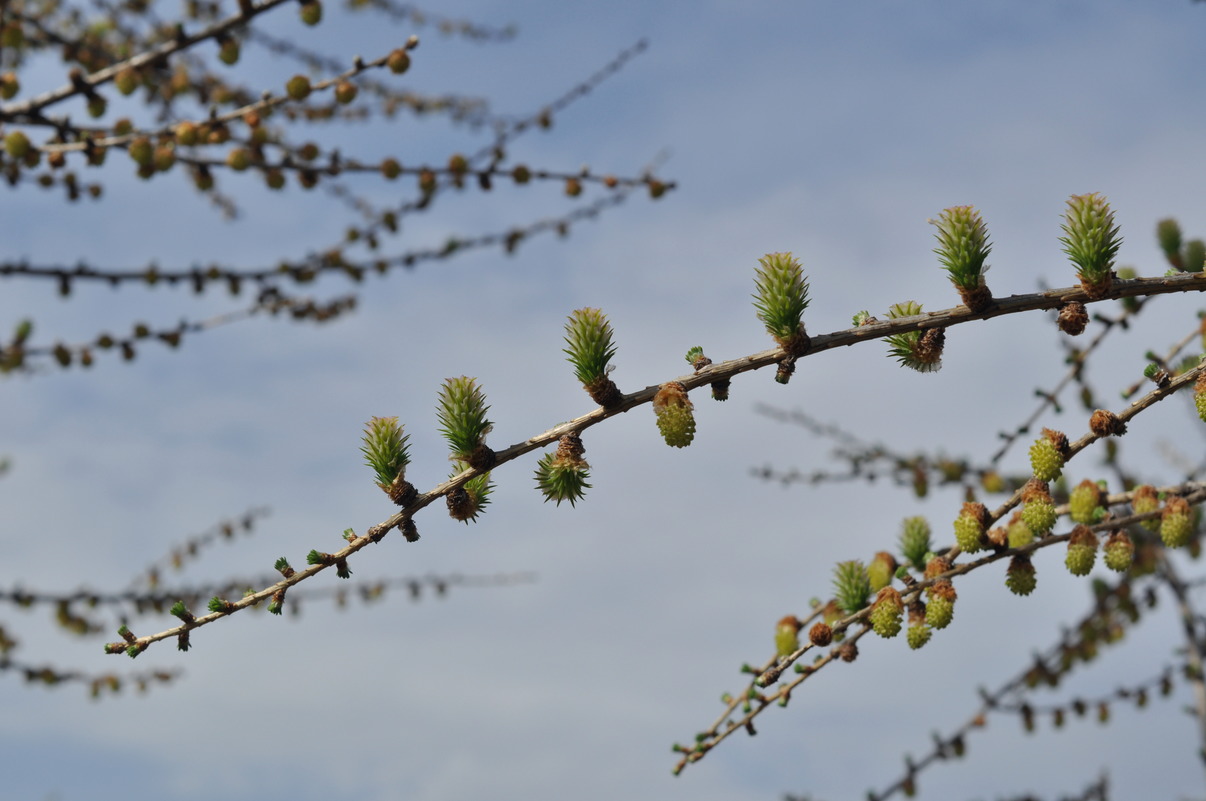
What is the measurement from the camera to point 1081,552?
9.69ft

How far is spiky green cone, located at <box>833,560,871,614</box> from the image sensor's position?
3.36 metres

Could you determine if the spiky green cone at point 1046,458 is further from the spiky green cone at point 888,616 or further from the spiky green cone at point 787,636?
the spiky green cone at point 787,636

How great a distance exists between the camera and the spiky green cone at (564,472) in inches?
103

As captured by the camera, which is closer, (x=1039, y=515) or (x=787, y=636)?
(x=1039, y=515)

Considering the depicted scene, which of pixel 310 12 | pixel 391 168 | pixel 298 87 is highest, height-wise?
pixel 391 168

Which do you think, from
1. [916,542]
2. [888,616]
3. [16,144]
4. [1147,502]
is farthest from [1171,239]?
[16,144]

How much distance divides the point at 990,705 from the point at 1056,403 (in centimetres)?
215

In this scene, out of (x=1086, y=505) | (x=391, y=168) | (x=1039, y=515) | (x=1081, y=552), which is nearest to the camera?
(x=1039, y=515)

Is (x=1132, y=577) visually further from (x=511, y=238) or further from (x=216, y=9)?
(x=216, y=9)

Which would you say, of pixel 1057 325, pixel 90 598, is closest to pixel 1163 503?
pixel 1057 325

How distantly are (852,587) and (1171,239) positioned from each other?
10.1ft

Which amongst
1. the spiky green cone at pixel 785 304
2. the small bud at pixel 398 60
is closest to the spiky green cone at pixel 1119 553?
the spiky green cone at pixel 785 304

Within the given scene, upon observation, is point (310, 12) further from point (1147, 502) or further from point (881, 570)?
point (1147, 502)

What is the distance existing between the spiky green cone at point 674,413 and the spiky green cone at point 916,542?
1.31 metres
